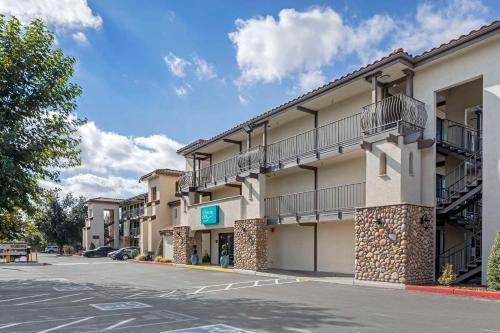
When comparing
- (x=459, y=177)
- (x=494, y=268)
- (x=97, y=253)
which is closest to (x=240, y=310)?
(x=494, y=268)

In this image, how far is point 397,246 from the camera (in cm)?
1462

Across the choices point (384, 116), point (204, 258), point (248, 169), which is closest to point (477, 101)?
point (384, 116)

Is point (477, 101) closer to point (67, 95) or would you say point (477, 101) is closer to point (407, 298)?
point (407, 298)

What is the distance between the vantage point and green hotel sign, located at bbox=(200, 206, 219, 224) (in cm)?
2566

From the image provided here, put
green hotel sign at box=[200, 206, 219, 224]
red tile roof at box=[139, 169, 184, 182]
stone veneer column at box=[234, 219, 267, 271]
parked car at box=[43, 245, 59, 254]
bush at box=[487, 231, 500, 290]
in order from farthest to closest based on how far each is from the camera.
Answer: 1. parked car at box=[43, 245, 59, 254]
2. red tile roof at box=[139, 169, 184, 182]
3. green hotel sign at box=[200, 206, 219, 224]
4. stone veneer column at box=[234, 219, 267, 271]
5. bush at box=[487, 231, 500, 290]

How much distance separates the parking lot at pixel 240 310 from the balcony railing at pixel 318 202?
168 inches

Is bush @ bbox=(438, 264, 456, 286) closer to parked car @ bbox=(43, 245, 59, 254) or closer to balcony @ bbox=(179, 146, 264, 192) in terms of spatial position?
balcony @ bbox=(179, 146, 264, 192)

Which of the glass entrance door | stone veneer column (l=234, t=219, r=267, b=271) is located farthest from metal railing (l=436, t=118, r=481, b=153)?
the glass entrance door

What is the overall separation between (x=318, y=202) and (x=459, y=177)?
6130 mm

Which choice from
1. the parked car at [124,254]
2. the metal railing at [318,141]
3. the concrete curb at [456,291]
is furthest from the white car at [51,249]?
the concrete curb at [456,291]

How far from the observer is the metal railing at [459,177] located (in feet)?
56.0

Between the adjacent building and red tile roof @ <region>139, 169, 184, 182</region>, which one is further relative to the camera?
red tile roof @ <region>139, 169, 184, 182</region>

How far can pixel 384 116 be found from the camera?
52.7 feet

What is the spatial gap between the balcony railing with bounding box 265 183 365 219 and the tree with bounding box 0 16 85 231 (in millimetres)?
10819
